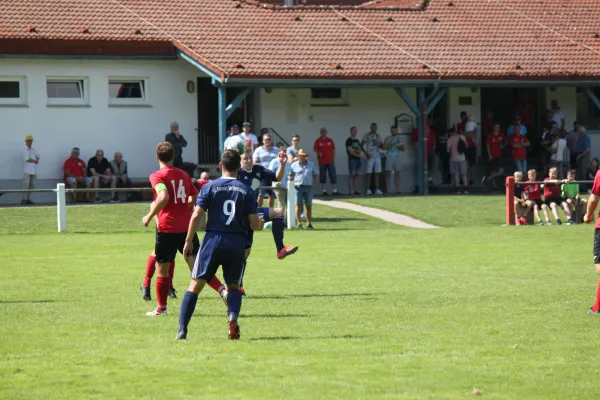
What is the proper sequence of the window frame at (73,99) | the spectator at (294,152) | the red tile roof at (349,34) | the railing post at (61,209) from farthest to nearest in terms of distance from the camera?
the red tile roof at (349,34) < the window frame at (73,99) < the spectator at (294,152) < the railing post at (61,209)

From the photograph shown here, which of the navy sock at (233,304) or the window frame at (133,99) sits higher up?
the window frame at (133,99)

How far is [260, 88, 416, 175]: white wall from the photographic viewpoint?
36.5 meters

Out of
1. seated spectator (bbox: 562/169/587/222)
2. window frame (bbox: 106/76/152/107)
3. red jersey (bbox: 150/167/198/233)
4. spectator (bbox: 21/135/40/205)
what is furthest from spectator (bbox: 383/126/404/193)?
red jersey (bbox: 150/167/198/233)

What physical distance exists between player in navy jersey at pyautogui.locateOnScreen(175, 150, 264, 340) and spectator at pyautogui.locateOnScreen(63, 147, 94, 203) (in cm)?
2196

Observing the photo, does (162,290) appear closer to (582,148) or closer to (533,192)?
(533,192)

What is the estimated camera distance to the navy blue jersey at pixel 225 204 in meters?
10.4

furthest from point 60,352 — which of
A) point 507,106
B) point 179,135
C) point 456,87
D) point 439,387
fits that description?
point 507,106

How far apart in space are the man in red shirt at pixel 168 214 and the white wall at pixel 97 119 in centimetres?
2161

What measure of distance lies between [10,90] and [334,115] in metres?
9.74

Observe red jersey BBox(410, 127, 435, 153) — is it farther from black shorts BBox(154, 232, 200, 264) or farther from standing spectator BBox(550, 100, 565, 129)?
black shorts BBox(154, 232, 200, 264)

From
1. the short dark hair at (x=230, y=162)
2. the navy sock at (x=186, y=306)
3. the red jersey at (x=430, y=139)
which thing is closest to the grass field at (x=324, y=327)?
the navy sock at (x=186, y=306)

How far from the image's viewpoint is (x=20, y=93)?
1318 inches

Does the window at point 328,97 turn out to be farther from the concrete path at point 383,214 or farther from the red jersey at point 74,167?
the red jersey at point 74,167

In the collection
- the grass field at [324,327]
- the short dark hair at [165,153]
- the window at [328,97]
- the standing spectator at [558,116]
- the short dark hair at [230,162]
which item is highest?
the window at [328,97]
